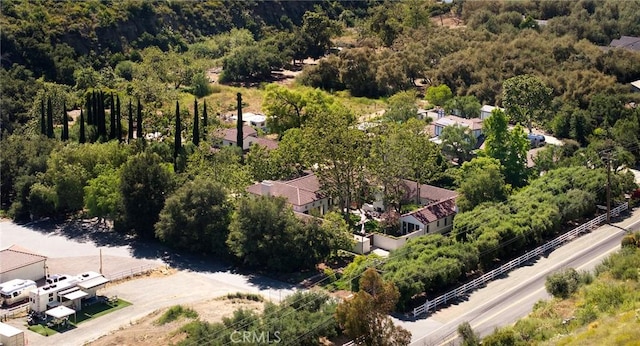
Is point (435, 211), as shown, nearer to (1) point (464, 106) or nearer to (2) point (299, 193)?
(2) point (299, 193)

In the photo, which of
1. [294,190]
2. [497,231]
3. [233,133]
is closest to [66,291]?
[294,190]

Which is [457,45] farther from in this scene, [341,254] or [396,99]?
[341,254]

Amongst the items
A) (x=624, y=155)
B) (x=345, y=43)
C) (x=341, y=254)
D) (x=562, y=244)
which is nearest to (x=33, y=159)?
(x=341, y=254)

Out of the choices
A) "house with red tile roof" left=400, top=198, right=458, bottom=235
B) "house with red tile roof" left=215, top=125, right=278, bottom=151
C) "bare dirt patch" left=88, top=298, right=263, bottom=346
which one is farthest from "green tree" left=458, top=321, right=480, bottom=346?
"house with red tile roof" left=215, top=125, right=278, bottom=151

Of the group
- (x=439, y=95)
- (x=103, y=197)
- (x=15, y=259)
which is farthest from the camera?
(x=439, y=95)

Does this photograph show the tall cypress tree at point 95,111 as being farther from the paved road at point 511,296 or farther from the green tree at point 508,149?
the paved road at point 511,296

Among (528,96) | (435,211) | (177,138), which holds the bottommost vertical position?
(435,211)

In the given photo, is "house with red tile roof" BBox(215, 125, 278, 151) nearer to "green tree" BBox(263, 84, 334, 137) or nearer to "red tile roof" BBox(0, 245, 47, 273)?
"green tree" BBox(263, 84, 334, 137)

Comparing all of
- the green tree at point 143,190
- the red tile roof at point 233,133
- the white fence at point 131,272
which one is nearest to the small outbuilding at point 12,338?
the white fence at point 131,272
